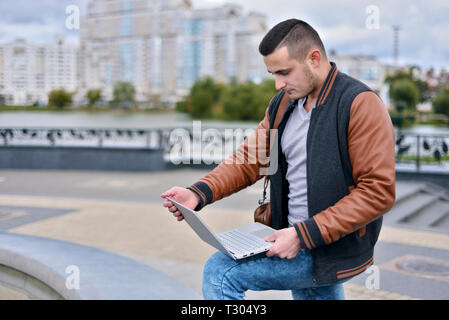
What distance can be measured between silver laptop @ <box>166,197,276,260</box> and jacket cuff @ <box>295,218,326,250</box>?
16 cm

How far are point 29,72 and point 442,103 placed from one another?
36955 millimetres

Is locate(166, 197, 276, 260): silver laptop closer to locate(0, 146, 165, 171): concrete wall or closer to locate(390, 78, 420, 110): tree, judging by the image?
locate(0, 146, 165, 171): concrete wall

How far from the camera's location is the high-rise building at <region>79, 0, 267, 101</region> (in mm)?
99750

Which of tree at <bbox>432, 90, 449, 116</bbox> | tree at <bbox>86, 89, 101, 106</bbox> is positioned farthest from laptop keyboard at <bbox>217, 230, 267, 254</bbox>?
tree at <bbox>432, 90, 449, 116</bbox>

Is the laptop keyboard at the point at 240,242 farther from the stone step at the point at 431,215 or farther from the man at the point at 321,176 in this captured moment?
the stone step at the point at 431,215

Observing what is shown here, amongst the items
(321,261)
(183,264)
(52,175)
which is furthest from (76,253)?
(52,175)

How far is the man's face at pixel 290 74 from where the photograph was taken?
5.85ft

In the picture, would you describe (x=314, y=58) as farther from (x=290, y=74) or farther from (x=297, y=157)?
(x=297, y=157)

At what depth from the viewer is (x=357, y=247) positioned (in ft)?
6.04

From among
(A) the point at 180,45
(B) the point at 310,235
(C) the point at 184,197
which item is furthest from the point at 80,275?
(A) the point at 180,45

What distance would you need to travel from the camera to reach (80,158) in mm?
13445

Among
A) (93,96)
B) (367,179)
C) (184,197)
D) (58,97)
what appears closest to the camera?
(367,179)

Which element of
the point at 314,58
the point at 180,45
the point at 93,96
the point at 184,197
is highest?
the point at 180,45

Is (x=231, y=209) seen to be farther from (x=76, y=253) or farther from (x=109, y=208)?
(x=76, y=253)
